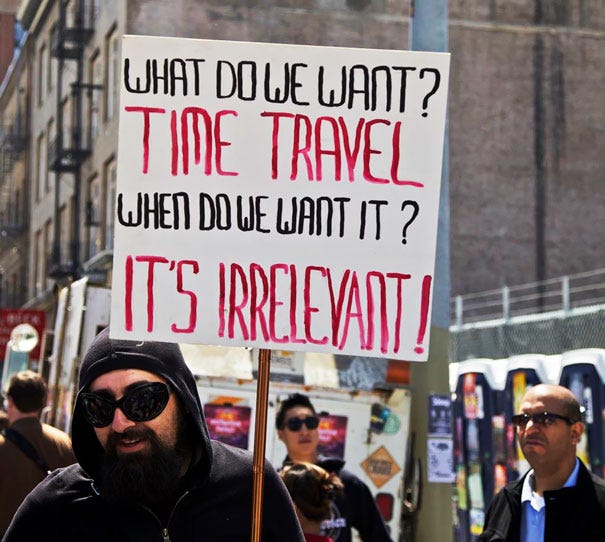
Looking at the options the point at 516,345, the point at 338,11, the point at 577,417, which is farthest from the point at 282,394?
the point at 338,11

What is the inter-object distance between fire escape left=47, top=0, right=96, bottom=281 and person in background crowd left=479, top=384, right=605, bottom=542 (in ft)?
99.4

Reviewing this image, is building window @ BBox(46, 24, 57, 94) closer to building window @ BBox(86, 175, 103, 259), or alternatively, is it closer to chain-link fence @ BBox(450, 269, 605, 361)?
building window @ BBox(86, 175, 103, 259)

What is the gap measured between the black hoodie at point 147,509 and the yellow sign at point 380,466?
7805 mm

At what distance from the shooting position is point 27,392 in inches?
321

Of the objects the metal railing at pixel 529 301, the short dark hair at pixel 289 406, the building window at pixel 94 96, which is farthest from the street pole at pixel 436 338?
the building window at pixel 94 96

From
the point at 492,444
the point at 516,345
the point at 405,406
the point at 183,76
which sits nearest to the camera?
the point at 183,76

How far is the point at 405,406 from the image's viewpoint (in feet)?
38.2

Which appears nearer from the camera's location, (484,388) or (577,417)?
(577,417)

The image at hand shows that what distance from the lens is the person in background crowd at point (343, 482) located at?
7496 mm

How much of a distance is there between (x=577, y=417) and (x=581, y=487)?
434 mm

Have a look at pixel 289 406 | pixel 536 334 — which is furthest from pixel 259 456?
pixel 536 334

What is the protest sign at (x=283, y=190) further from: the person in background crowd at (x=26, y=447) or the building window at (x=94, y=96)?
the building window at (x=94, y=96)

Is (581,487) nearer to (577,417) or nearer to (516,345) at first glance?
(577,417)

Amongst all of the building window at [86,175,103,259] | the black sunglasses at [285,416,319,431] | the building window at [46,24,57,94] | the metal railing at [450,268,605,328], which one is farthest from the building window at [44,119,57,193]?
the black sunglasses at [285,416,319,431]
